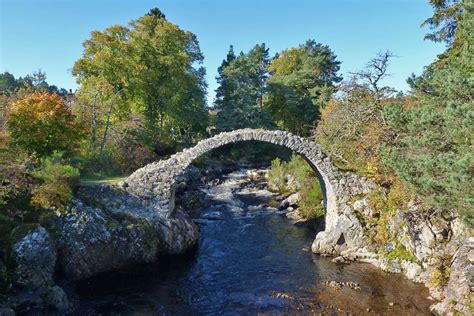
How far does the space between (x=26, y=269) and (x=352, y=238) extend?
14.0 meters

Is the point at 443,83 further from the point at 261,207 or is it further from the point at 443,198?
the point at 261,207

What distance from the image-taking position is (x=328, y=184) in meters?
19.6

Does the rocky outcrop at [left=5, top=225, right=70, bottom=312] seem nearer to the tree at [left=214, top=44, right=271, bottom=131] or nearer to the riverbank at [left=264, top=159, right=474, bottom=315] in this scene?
the riverbank at [left=264, top=159, right=474, bottom=315]

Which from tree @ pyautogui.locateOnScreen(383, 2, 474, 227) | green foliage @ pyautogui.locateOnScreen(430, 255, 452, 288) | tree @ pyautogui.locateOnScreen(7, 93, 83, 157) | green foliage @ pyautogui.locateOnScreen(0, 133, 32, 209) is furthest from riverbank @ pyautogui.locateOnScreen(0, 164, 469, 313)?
tree @ pyautogui.locateOnScreen(7, 93, 83, 157)

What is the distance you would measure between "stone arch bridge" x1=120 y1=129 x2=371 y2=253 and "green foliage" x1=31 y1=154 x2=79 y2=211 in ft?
7.93

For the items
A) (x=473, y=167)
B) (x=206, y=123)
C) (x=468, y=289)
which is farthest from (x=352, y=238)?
(x=206, y=123)

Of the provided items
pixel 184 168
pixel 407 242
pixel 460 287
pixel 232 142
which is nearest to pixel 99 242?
pixel 184 168

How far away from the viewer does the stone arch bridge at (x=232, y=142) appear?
695 inches

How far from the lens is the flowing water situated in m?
12.9

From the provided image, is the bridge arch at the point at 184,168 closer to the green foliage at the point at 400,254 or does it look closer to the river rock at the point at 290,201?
the green foliage at the point at 400,254

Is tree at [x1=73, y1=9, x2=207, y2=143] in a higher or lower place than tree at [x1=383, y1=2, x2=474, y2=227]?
higher

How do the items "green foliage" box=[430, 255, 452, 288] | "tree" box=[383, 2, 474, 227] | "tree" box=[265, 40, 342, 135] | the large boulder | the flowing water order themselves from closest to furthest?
1. "tree" box=[383, 2, 474, 227]
2. the flowing water
3. "green foliage" box=[430, 255, 452, 288]
4. the large boulder
5. "tree" box=[265, 40, 342, 135]

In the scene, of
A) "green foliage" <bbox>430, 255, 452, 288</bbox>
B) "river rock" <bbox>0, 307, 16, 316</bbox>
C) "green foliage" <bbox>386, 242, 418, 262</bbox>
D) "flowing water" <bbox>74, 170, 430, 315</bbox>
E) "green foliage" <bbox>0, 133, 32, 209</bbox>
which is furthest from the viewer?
"green foliage" <bbox>386, 242, 418, 262</bbox>

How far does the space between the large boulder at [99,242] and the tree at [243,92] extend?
97.3 feet
